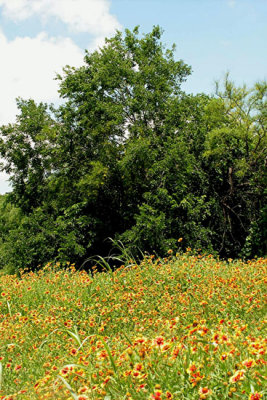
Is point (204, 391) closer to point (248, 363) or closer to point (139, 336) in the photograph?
point (248, 363)

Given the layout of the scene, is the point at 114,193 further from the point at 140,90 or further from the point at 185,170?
the point at 140,90

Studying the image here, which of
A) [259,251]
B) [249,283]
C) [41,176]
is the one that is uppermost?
[41,176]

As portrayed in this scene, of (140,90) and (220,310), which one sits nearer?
(220,310)

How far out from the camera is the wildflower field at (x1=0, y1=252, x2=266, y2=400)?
2.23 metres

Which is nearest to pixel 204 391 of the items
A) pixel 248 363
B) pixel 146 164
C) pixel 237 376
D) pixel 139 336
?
pixel 237 376

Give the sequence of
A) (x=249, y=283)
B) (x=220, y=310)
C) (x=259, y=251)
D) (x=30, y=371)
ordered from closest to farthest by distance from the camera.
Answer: (x=30, y=371) → (x=220, y=310) → (x=249, y=283) → (x=259, y=251)

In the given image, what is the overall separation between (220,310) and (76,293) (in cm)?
227

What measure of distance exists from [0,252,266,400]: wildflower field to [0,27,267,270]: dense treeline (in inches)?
228

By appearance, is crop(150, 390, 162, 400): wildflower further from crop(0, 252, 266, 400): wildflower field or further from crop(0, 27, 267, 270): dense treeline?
crop(0, 27, 267, 270): dense treeline

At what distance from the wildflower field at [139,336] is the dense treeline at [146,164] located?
5792 millimetres

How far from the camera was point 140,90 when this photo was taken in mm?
12695

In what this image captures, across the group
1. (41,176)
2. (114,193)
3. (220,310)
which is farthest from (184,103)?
(220,310)

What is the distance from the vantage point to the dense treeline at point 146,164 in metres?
12.1

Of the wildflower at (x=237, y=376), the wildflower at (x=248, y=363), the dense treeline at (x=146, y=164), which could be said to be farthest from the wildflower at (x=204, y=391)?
the dense treeline at (x=146, y=164)
